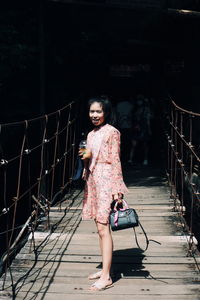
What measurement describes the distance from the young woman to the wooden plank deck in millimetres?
244

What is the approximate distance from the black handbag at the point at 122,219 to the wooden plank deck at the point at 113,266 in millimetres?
494

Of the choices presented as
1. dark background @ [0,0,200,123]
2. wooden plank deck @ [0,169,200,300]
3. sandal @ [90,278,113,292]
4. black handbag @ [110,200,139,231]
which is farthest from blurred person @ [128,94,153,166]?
sandal @ [90,278,113,292]

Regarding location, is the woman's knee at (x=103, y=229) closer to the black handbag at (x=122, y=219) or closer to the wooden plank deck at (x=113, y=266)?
the black handbag at (x=122, y=219)

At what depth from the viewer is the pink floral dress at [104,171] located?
4.01 meters

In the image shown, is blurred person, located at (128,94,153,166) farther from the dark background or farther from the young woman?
the young woman

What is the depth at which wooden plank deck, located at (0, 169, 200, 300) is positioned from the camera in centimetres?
393

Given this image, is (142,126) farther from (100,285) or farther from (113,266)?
(100,285)

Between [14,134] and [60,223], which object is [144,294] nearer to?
[60,223]

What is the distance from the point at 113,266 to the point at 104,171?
3.30 ft

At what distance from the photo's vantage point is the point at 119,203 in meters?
4.02

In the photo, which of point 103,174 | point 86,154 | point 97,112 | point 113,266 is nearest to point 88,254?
point 113,266

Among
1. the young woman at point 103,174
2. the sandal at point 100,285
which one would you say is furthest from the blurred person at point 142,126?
the sandal at point 100,285

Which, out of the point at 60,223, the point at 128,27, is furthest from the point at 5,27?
the point at 60,223

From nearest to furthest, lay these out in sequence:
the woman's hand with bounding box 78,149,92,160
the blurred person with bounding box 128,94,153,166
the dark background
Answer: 1. the woman's hand with bounding box 78,149,92,160
2. the dark background
3. the blurred person with bounding box 128,94,153,166
